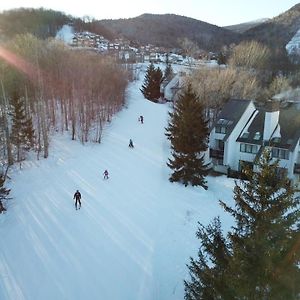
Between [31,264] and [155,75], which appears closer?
[31,264]

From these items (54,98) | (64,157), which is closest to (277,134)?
(64,157)

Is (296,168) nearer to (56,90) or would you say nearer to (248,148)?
(248,148)

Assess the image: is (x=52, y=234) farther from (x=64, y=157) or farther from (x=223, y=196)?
(x=223, y=196)

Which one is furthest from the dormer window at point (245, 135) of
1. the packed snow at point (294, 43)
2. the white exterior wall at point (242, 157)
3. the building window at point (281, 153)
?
the packed snow at point (294, 43)

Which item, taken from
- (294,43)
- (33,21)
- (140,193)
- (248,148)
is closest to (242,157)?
(248,148)

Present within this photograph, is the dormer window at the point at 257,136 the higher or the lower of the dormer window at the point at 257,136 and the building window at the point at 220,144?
the higher

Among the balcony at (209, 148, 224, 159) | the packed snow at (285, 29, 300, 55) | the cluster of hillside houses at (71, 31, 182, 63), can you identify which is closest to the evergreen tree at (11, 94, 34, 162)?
the balcony at (209, 148, 224, 159)

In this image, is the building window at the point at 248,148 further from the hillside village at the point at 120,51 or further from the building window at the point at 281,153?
the hillside village at the point at 120,51
